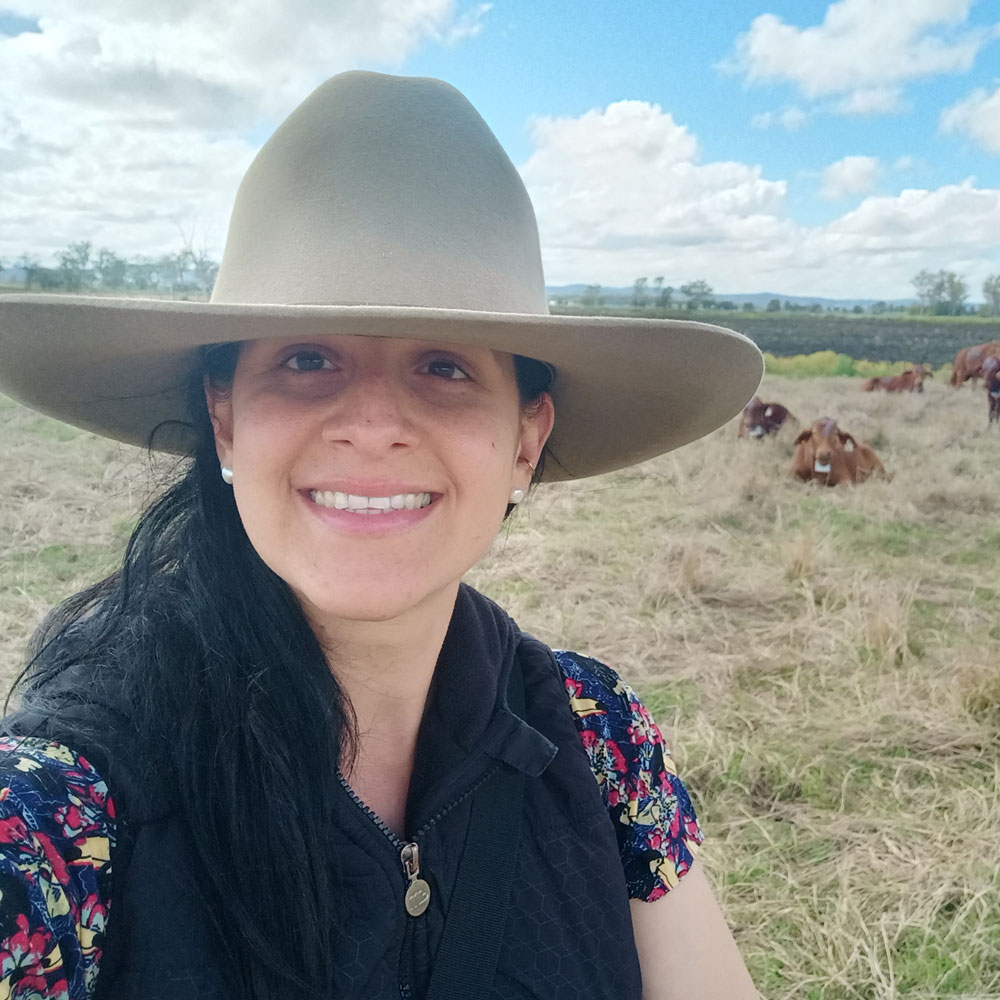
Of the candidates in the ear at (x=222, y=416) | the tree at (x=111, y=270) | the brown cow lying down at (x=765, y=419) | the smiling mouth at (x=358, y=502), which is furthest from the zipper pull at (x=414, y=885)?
the brown cow lying down at (x=765, y=419)

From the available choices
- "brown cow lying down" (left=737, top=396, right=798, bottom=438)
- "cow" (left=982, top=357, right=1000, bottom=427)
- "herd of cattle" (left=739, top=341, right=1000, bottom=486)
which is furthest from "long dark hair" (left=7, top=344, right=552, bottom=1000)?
"cow" (left=982, top=357, right=1000, bottom=427)

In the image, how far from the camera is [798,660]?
12.8 feet

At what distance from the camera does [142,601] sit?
106 centimetres

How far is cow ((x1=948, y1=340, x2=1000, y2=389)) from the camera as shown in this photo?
11461mm

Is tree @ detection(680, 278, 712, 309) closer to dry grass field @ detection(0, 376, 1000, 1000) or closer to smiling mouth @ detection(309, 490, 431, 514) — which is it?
dry grass field @ detection(0, 376, 1000, 1000)

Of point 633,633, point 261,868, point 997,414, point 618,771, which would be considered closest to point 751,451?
point 997,414

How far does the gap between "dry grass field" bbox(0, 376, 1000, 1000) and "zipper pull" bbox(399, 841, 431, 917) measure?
764 millimetres

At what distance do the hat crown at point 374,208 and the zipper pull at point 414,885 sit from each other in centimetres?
69

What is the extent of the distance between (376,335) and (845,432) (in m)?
7.81

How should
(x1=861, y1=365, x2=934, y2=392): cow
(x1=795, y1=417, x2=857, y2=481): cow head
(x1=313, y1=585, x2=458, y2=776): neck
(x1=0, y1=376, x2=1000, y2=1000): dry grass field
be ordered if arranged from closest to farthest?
1. (x1=313, y1=585, x2=458, y2=776): neck
2. (x1=0, y1=376, x2=1000, y2=1000): dry grass field
3. (x1=795, y1=417, x2=857, y2=481): cow head
4. (x1=861, y1=365, x2=934, y2=392): cow

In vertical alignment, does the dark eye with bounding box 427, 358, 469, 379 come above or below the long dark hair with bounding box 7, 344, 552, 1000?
above

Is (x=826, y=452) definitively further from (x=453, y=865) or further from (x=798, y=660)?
(x=453, y=865)

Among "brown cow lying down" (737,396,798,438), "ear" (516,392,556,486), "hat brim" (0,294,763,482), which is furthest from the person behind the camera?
"brown cow lying down" (737,396,798,438)

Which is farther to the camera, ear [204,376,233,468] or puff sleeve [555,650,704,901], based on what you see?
puff sleeve [555,650,704,901]
